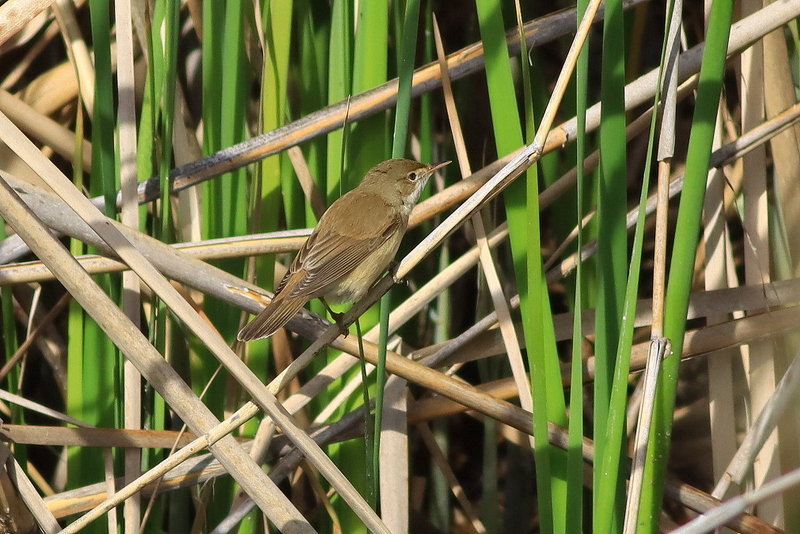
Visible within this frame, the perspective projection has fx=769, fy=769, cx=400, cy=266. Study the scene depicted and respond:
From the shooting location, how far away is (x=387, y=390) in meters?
2.72

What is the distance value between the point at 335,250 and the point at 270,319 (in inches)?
21.3

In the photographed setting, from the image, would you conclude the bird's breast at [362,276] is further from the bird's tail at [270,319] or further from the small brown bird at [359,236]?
the bird's tail at [270,319]

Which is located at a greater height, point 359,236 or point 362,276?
point 359,236

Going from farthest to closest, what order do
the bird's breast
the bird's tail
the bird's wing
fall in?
the bird's breast
the bird's wing
the bird's tail

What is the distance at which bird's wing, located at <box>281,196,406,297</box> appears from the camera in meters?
2.46

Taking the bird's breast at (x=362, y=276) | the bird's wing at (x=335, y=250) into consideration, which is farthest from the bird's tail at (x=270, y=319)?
the bird's breast at (x=362, y=276)

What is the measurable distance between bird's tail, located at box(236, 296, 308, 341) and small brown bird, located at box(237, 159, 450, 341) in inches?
5.3

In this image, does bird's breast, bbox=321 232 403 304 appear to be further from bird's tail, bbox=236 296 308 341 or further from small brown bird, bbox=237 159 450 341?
bird's tail, bbox=236 296 308 341

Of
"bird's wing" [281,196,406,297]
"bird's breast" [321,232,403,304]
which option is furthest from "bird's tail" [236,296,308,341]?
"bird's breast" [321,232,403,304]

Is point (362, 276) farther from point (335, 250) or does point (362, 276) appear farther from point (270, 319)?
point (270, 319)

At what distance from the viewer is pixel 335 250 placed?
262 cm

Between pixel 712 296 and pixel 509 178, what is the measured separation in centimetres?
99

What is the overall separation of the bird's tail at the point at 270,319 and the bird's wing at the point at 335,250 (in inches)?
2.9

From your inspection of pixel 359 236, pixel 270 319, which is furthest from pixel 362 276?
pixel 270 319
